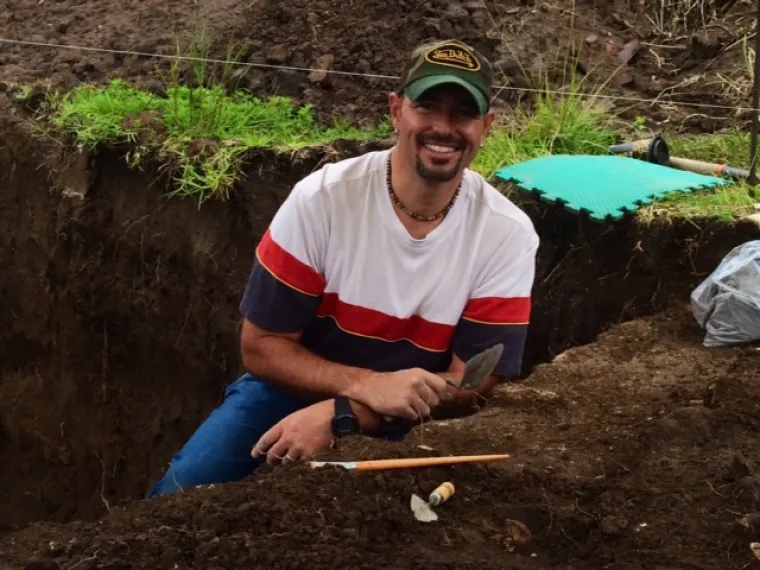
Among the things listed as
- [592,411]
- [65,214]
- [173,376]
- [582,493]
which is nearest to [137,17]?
[65,214]

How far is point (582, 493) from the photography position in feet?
6.90

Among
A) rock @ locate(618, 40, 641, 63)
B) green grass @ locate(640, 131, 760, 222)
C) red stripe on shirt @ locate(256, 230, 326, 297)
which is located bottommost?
red stripe on shirt @ locate(256, 230, 326, 297)

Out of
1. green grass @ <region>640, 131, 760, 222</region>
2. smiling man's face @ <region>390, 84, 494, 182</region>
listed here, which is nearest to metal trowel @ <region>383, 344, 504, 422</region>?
smiling man's face @ <region>390, 84, 494, 182</region>

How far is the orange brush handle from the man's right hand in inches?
14.8

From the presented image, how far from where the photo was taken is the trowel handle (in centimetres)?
411

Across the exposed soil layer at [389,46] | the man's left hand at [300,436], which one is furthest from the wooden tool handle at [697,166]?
the man's left hand at [300,436]

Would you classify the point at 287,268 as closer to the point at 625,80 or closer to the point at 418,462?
the point at 418,462

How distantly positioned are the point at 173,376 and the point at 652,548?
11.6 ft

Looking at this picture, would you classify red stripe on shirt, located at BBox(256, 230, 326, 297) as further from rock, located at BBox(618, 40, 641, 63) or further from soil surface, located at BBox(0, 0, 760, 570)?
rock, located at BBox(618, 40, 641, 63)

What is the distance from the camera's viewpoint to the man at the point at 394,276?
2.69 m

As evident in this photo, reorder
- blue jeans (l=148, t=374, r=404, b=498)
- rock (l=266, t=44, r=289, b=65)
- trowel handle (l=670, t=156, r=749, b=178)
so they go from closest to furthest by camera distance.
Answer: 1. blue jeans (l=148, t=374, r=404, b=498)
2. trowel handle (l=670, t=156, r=749, b=178)
3. rock (l=266, t=44, r=289, b=65)

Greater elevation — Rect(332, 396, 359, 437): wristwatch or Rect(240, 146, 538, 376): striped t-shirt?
Rect(240, 146, 538, 376): striped t-shirt

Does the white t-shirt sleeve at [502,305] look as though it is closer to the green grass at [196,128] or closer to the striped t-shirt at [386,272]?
the striped t-shirt at [386,272]

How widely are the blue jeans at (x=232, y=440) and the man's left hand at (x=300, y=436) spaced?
0.23 metres
